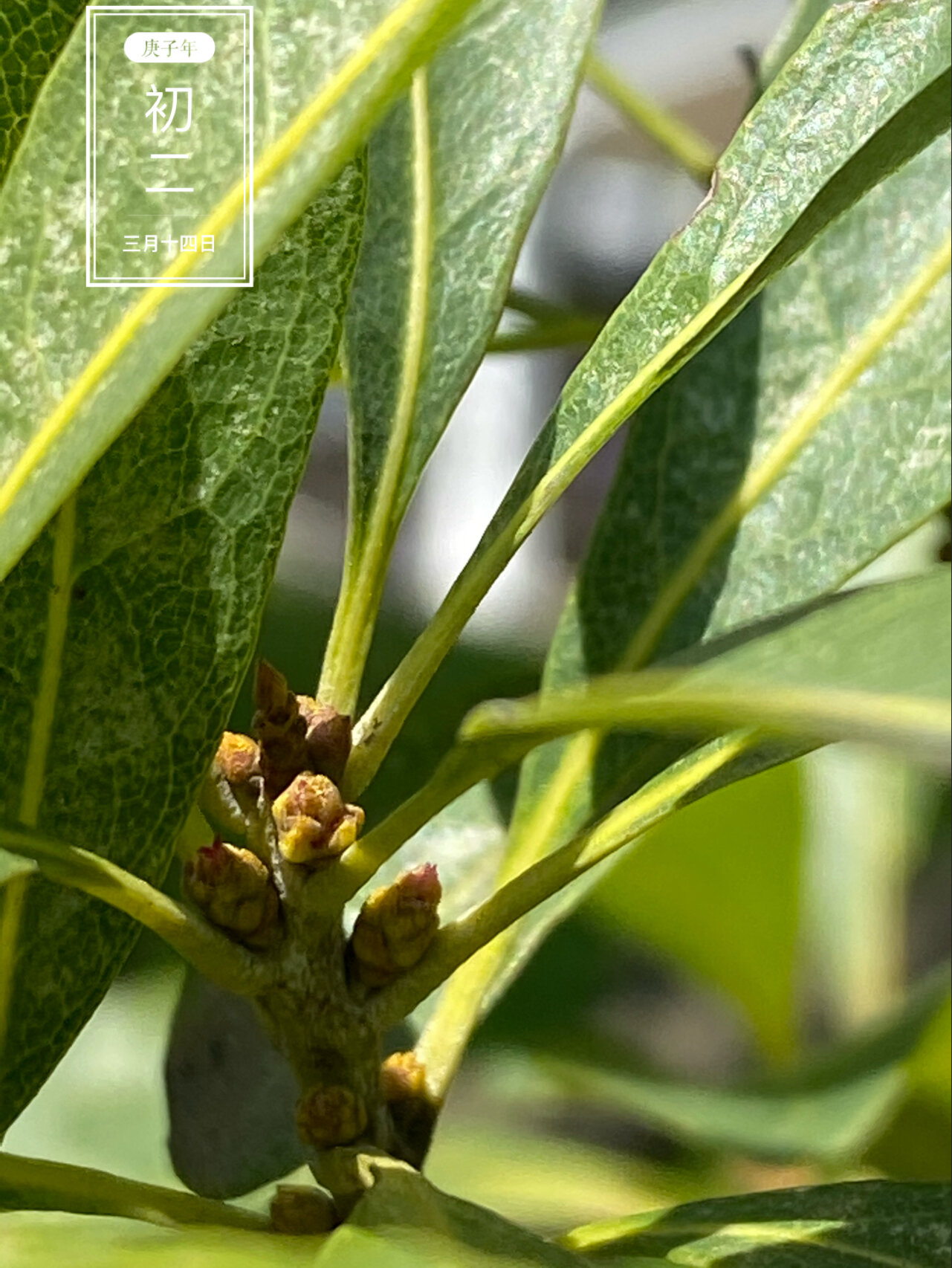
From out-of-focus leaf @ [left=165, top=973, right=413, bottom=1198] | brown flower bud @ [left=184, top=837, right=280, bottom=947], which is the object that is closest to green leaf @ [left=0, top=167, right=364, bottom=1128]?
brown flower bud @ [left=184, top=837, right=280, bottom=947]

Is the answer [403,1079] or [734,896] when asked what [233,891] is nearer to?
[403,1079]

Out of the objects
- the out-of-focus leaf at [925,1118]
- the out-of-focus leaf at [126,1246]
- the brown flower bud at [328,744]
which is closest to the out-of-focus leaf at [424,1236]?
the out-of-focus leaf at [126,1246]

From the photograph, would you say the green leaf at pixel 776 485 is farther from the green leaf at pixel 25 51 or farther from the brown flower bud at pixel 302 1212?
the green leaf at pixel 25 51

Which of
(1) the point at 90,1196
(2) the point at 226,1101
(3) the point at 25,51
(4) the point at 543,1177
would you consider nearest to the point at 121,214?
(3) the point at 25,51

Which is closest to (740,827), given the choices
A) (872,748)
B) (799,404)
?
(799,404)

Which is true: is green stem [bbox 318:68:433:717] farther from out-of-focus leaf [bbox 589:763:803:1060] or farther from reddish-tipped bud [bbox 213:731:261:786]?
out-of-focus leaf [bbox 589:763:803:1060]

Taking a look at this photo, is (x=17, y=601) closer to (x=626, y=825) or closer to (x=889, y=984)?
A: (x=626, y=825)
